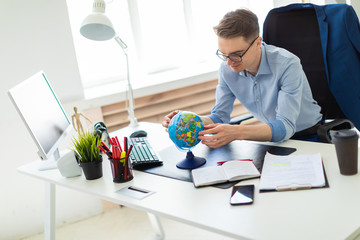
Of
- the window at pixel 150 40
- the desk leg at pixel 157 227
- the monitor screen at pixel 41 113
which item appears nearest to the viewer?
the monitor screen at pixel 41 113

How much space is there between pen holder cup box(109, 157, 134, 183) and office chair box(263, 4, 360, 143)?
1.04m

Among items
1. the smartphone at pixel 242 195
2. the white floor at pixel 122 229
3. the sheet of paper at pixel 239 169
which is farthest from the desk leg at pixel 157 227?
the smartphone at pixel 242 195

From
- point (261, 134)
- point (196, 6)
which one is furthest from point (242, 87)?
point (196, 6)

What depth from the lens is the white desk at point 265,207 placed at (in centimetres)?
123

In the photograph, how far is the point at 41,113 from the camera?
2.04 metres

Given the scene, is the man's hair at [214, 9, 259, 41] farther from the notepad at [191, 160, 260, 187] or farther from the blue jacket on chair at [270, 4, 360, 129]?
the notepad at [191, 160, 260, 187]

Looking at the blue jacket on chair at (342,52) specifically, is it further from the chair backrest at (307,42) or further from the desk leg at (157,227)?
the desk leg at (157,227)

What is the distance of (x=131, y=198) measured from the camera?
1.62 meters

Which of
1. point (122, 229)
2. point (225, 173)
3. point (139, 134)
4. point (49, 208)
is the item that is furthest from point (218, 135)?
point (122, 229)

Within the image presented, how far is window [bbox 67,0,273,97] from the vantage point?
11.4ft

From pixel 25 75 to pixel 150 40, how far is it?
1.16m

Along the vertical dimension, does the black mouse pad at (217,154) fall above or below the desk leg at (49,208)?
above

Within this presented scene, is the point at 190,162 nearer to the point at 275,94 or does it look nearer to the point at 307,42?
the point at 275,94

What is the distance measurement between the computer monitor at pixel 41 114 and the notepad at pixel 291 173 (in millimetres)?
944
